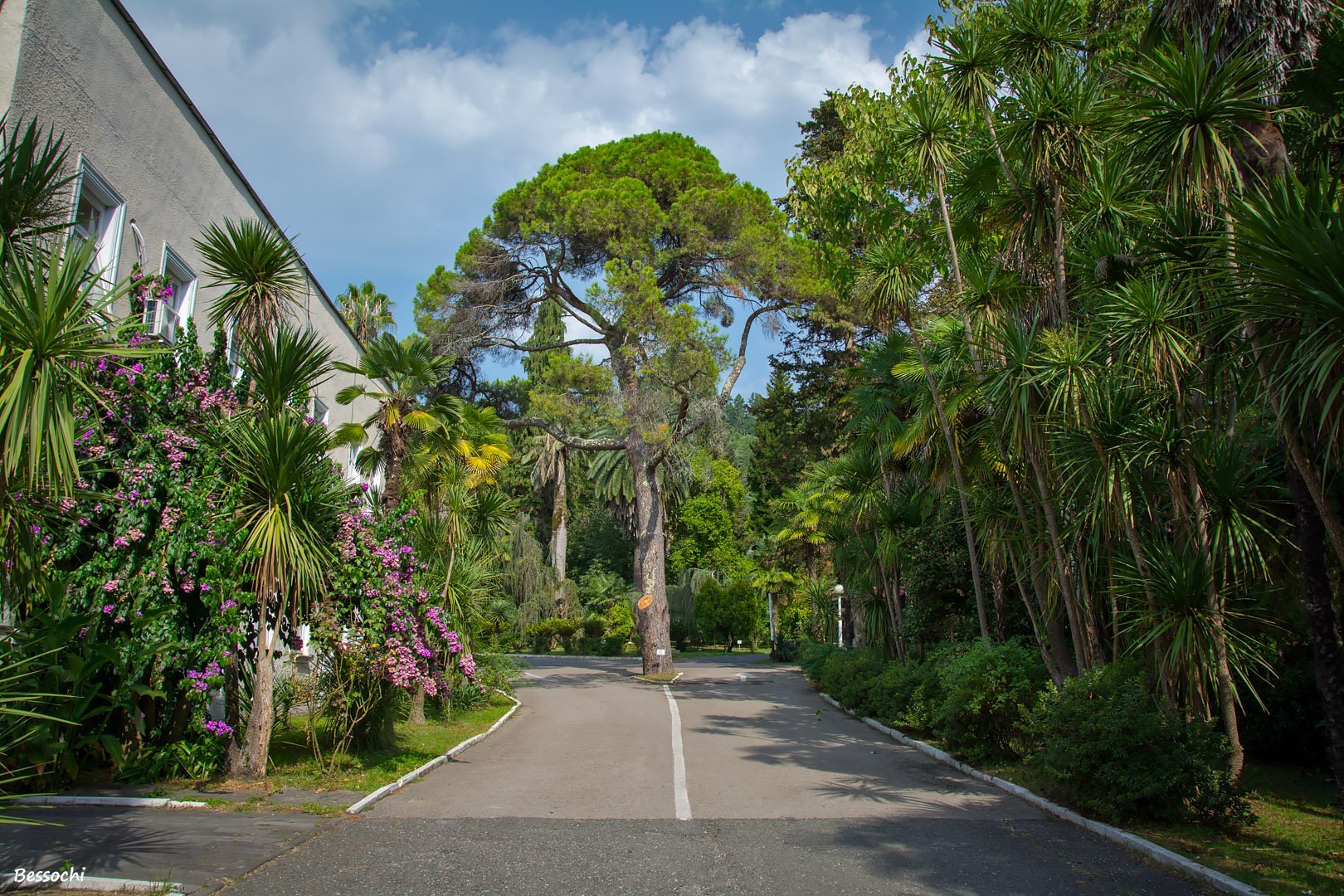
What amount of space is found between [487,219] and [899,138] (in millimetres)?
17675

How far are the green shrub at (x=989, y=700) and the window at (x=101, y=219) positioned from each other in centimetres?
1159

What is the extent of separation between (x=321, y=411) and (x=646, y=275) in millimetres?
10837

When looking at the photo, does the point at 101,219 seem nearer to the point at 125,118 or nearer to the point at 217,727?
the point at 125,118

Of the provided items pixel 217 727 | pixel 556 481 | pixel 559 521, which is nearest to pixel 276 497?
pixel 217 727

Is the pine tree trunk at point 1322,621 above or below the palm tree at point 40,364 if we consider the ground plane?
below

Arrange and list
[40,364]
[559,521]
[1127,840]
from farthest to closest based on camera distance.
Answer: [559,521]
[1127,840]
[40,364]

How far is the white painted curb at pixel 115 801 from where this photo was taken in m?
7.41

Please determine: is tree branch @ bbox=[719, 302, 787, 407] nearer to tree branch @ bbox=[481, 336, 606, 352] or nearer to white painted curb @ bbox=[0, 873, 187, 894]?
tree branch @ bbox=[481, 336, 606, 352]

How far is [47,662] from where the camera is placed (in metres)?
7.67

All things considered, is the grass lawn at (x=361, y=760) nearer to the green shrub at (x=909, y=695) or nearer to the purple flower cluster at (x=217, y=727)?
the purple flower cluster at (x=217, y=727)

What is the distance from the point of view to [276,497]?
349 inches

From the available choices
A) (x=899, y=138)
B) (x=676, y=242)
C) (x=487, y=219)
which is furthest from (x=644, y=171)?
(x=899, y=138)

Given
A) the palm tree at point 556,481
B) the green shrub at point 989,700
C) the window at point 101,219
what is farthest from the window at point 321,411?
the palm tree at point 556,481

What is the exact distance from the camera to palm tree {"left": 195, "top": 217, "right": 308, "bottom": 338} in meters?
9.36
